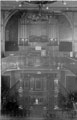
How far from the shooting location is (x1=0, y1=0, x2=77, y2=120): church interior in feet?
7.88

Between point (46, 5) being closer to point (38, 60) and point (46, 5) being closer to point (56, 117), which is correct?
point (38, 60)

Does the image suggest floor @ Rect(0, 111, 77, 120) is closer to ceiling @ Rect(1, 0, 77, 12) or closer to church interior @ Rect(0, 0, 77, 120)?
→ church interior @ Rect(0, 0, 77, 120)

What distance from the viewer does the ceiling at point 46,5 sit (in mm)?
2357

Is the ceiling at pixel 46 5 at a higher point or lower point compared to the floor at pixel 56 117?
higher

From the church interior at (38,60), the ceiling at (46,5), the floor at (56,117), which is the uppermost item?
the ceiling at (46,5)

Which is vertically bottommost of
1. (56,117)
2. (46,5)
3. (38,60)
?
(56,117)

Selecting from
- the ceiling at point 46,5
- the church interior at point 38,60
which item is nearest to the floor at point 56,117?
the church interior at point 38,60

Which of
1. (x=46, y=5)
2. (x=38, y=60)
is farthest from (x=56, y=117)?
(x=46, y=5)

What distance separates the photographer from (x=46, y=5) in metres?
2.41

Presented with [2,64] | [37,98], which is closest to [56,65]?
[37,98]

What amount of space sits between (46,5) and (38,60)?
27.6 inches

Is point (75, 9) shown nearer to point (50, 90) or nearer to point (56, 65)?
point (56, 65)

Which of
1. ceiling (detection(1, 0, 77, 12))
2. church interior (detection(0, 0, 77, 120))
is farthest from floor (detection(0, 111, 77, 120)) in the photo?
ceiling (detection(1, 0, 77, 12))

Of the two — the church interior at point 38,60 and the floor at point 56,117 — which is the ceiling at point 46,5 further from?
the floor at point 56,117
